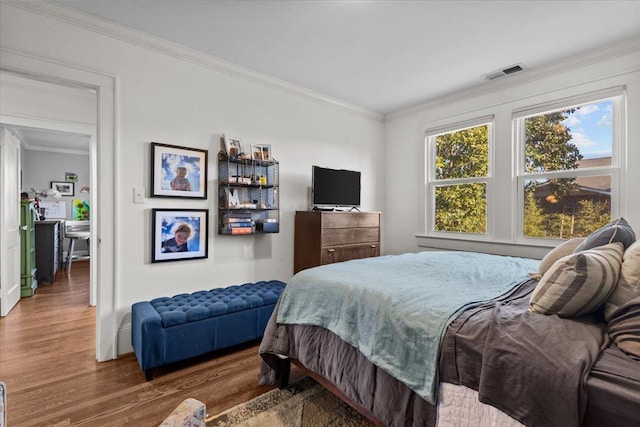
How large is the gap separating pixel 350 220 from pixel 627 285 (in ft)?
8.54

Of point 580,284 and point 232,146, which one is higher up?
point 232,146

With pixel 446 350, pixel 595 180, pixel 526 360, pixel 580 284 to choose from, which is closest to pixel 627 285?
pixel 580 284

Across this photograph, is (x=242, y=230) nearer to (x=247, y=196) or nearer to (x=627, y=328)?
(x=247, y=196)

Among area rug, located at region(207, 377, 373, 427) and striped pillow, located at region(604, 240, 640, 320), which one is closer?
striped pillow, located at region(604, 240, 640, 320)

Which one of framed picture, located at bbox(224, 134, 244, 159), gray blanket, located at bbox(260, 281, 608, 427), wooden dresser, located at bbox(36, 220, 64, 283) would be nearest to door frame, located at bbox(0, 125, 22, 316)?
wooden dresser, located at bbox(36, 220, 64, 283)

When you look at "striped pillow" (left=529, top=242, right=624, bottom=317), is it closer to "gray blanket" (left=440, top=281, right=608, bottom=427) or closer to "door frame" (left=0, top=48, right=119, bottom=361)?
"gray blanket" (left=440, top=281, right=608, bottom=427)

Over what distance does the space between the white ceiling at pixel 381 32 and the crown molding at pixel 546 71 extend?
0.09 m

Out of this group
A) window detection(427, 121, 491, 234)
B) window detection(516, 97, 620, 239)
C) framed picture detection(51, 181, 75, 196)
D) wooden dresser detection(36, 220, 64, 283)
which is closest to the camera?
window detection(516, 97, 620, 239)

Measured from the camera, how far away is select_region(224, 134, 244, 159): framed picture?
9.92 ft

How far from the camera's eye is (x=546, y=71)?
3090 mm

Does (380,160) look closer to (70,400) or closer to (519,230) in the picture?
(519,230)

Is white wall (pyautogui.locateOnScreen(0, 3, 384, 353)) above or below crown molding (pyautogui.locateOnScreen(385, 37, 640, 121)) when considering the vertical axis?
below

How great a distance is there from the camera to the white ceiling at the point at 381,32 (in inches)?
87.0

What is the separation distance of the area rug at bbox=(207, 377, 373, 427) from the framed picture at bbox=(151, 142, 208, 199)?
72.1 inches
